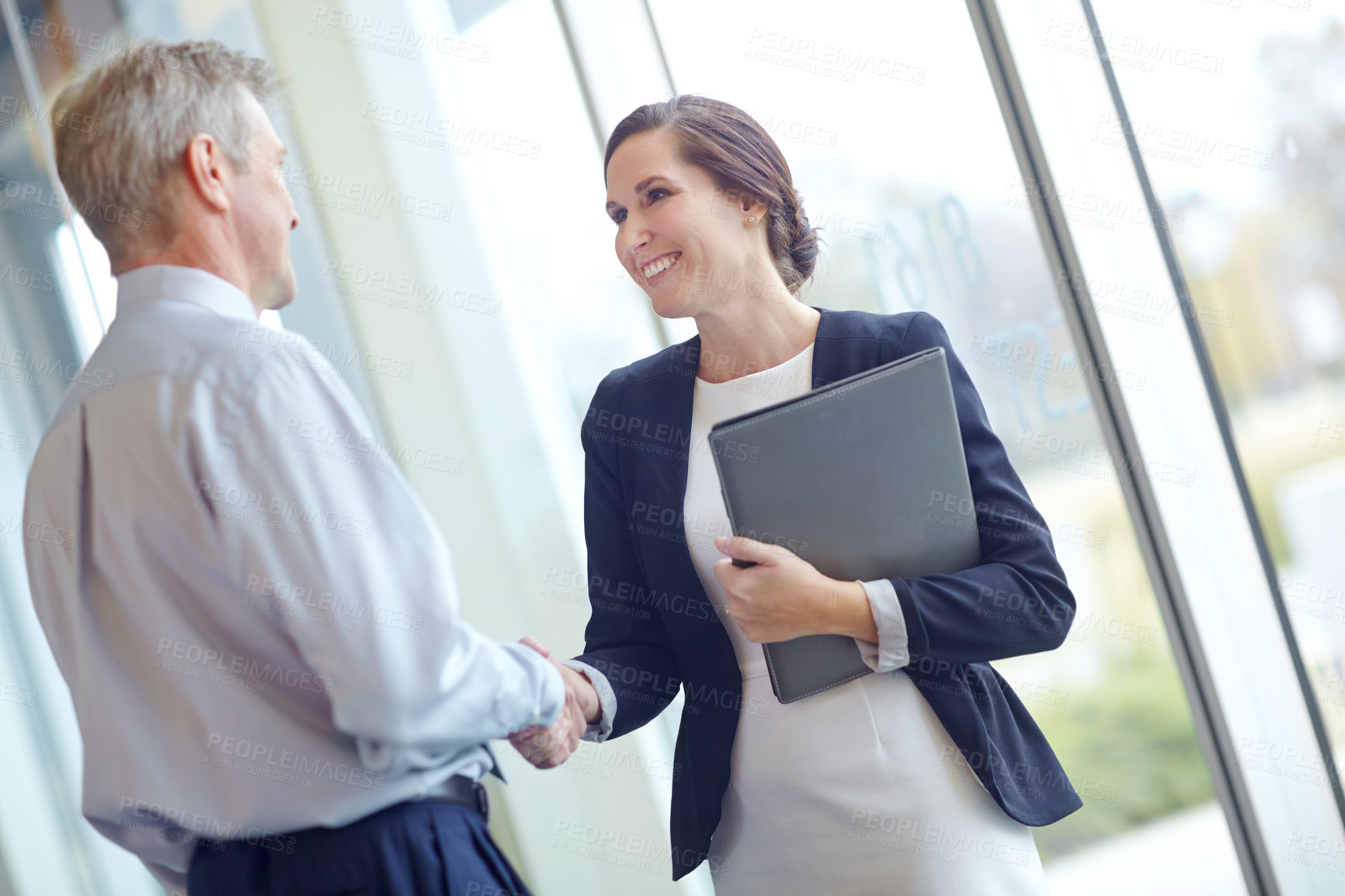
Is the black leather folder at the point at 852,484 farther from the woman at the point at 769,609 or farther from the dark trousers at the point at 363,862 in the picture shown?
the dark trousers at the point at 363,862

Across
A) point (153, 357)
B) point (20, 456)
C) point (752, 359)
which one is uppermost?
point (20, 456)

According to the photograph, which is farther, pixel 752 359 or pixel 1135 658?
pixel 1135 658

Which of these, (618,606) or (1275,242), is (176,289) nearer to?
(618,606)

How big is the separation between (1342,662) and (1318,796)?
26 cm

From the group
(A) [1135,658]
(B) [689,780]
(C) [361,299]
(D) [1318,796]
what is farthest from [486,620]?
(D) [1318,796]

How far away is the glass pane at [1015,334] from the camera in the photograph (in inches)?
76.3

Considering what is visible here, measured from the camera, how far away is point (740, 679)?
1363 mm

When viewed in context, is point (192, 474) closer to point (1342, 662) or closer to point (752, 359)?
point (752, 359)

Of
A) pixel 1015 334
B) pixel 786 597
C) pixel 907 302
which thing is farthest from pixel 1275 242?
pixel 786 597

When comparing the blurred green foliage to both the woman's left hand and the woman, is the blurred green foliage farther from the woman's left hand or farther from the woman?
the woman's left hand

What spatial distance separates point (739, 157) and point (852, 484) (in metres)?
0.64

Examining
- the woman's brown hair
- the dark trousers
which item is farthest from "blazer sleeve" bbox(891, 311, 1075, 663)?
the dark trousers

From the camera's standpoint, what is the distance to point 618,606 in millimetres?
1512

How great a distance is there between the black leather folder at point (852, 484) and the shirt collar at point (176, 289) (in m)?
0.61
